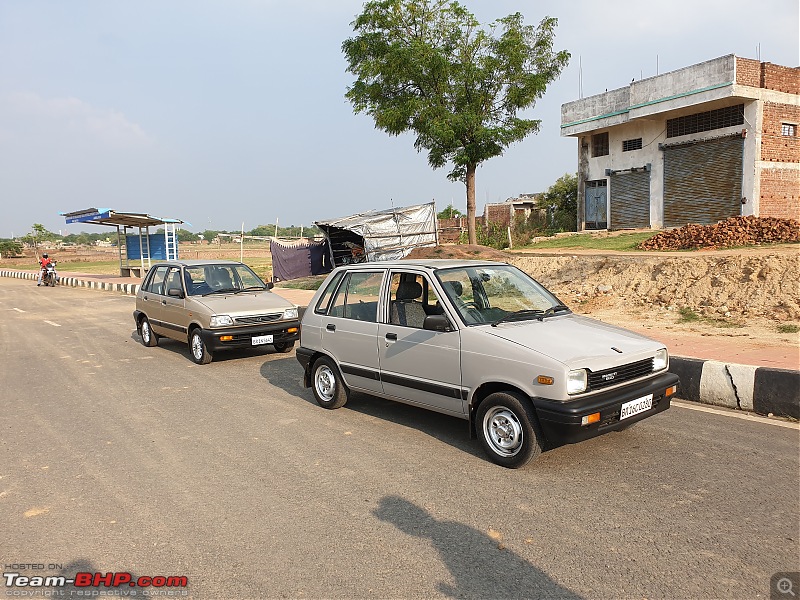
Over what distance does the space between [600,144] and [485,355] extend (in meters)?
29.4

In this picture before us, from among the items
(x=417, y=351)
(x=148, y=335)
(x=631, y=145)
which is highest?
(x=631, y=145)

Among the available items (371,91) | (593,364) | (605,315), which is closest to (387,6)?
(371,91)

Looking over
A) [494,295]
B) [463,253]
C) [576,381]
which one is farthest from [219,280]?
[463,253]

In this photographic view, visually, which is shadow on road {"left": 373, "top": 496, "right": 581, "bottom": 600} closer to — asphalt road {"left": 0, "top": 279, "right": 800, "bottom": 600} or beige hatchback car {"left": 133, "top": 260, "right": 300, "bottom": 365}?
asphalt road {"left": 0, "top": 279, "right": 800, "bottom": 600}

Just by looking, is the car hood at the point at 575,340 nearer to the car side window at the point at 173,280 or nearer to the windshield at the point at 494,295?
the windshield at the point at 494,295

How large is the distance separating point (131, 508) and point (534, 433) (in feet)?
9.14

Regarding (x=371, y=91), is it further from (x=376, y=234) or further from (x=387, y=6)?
(x=376, y=234)

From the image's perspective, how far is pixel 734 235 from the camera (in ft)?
53.8

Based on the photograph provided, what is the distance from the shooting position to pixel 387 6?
20.1 metres

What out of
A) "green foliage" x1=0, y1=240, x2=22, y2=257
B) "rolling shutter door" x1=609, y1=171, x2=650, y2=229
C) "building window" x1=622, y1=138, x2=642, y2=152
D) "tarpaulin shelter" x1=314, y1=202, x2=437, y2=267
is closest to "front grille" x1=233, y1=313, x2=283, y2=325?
"tarpaulin shelter" x1=314, y1=202, x2=437, y2=267

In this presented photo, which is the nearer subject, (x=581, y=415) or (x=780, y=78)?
(x=581, y=415)

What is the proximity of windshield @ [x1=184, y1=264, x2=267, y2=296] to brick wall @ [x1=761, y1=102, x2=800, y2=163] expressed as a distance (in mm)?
22432

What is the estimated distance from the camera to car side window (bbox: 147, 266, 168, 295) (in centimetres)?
1023

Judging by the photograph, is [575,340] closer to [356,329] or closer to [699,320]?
[356,329]
